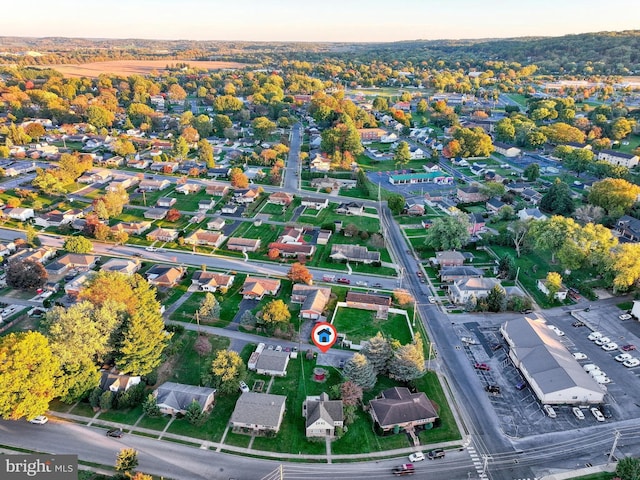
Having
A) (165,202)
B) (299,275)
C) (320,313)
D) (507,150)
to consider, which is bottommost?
(320,313)

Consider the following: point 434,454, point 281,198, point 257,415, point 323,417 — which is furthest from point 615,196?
point 257,415

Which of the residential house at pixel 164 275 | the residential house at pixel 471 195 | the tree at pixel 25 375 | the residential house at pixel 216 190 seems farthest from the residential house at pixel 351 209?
the tree at pixel 25 375

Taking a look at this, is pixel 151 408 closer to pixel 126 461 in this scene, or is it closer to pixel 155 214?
pixel 126 461

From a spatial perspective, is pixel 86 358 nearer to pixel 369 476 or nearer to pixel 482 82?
pixel 369 476

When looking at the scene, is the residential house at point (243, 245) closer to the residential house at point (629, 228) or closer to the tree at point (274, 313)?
the tree at point (274, 313)

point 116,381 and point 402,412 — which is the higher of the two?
point 116,381

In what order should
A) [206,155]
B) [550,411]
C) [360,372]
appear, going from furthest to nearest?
[206,155] < [360,372] < [550,411]

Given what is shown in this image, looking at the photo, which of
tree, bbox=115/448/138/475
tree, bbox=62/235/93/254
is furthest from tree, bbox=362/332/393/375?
tree, bbox=62/235/93/254
